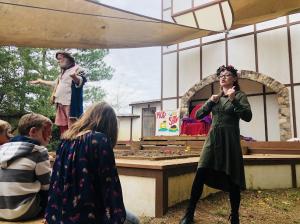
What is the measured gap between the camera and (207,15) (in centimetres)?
874

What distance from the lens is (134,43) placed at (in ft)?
21.0

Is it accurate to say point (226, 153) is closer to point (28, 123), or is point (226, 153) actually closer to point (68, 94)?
point (28, 123)

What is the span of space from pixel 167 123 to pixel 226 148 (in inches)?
286

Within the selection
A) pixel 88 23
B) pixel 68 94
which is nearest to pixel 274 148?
pixel 68 94

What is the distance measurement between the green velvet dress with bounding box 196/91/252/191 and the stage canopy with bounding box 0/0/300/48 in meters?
2.99

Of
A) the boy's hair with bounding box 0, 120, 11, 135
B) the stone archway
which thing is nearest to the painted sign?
the stone archway

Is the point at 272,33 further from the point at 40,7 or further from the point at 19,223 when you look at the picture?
the point at 19,223

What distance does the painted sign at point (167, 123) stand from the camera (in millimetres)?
9242

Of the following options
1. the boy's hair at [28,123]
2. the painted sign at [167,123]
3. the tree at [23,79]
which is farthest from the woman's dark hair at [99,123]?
the painted sign at [167,123]

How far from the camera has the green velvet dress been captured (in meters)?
2.16

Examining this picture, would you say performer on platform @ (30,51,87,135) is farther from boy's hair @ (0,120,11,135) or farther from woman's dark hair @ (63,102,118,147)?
woman's dark hair @ (63,102,118,147)

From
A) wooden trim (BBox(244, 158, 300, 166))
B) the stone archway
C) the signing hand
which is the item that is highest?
the stone archway

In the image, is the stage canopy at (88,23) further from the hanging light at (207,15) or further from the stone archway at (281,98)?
the stone archway at (281,98)

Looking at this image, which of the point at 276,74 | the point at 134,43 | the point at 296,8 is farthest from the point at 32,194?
the point at 276,74
